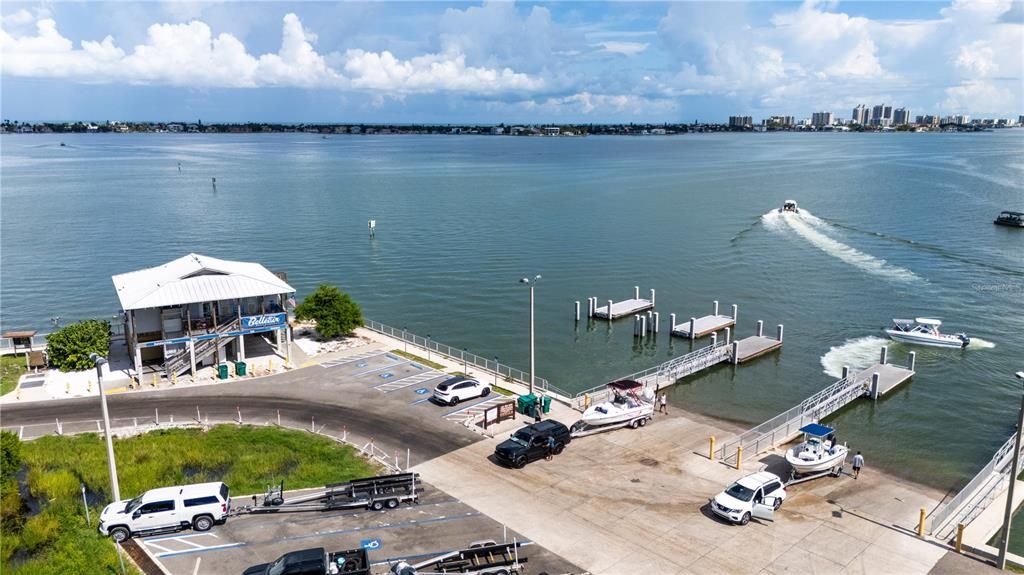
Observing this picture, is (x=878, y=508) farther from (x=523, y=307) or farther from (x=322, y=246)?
(x=322, y=246)

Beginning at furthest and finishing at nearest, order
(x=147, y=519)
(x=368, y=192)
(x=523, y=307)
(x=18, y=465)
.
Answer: (x=368, y=192), (x=523, y=307), (x=18, y=465), (x=147, y=519)

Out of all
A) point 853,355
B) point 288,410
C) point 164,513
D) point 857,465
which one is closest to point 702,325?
point 853,355

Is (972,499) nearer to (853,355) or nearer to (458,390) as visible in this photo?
(458,390)

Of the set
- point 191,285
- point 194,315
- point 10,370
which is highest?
point 191,285

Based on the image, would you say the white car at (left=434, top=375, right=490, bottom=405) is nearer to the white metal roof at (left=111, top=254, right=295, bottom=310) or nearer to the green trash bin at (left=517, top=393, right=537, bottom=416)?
the green trash bin at (left=517, top=393, right=537, bottom=416)

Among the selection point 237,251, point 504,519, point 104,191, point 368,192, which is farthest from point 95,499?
point 104,191

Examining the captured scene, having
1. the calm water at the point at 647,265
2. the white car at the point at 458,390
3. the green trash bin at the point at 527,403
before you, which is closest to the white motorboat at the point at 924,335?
the calm water at the point at 647,265

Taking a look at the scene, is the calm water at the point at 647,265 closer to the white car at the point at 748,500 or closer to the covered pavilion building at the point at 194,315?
the white car at the point at 748,500
